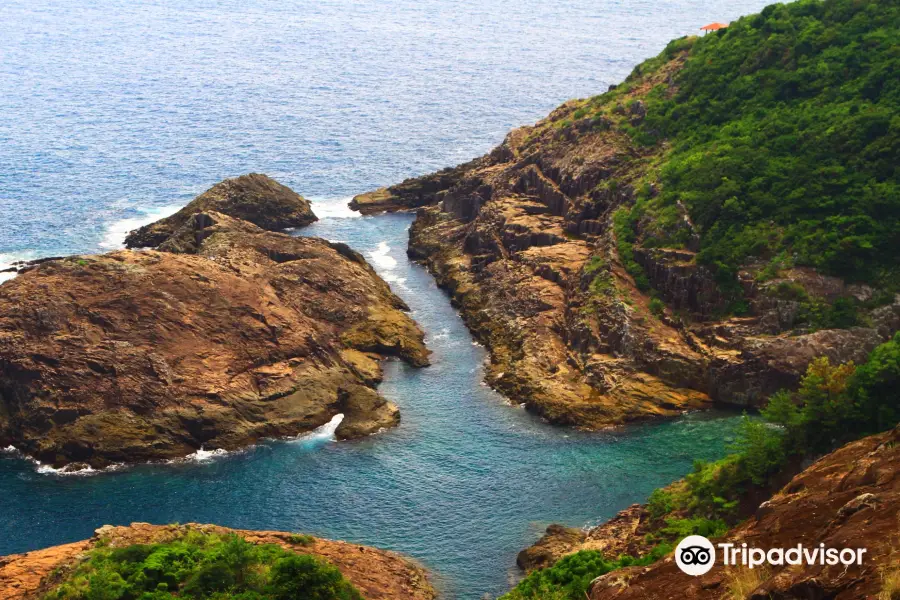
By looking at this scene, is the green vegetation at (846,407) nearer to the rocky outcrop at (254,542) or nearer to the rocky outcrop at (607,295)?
the rocky outcrop at (607,295)

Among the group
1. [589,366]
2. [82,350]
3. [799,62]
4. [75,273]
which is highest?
[799,62]

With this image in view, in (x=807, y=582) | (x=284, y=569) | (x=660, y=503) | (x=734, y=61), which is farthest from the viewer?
(x=734, y=61)

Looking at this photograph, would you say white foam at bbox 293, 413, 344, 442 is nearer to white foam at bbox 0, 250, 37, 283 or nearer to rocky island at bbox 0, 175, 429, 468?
rocky island at bbox 0, 175, 429, 468

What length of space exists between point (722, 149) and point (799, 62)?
1985 centimetres

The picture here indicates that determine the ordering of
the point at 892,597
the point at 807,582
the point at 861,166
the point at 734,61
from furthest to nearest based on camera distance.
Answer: the point at 734,61 → the point at 861,166 → the point at 807,582 → the point at 892,597

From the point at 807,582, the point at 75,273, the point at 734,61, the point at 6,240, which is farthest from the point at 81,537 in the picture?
the point at 734,61

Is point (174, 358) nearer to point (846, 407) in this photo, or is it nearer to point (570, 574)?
point (570, 574)

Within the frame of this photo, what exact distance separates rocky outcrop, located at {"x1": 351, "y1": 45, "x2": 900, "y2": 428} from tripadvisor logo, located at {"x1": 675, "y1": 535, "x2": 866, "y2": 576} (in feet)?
192

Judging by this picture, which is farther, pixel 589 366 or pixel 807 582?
pixel 589 366

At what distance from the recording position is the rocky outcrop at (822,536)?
51.5 m

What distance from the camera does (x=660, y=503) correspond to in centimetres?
10375

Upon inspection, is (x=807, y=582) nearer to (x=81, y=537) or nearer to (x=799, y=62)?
(x=81, y=537)

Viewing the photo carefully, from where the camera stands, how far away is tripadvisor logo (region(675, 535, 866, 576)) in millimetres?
53344

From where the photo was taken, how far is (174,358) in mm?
132000
